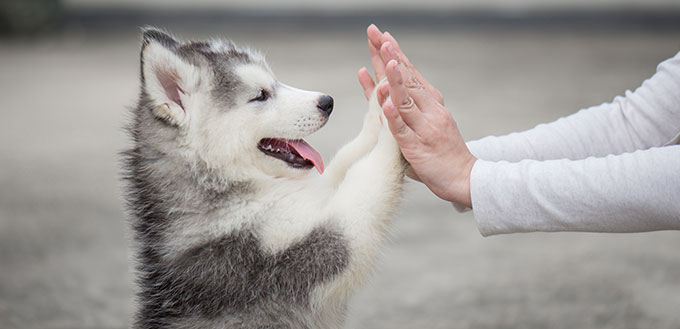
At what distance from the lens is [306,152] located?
2.62 metres

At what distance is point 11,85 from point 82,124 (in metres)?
2.78

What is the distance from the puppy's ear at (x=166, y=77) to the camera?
7.90 ft

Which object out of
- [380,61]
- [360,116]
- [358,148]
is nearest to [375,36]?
[380,61]

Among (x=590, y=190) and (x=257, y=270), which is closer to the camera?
(x=590, y=190)

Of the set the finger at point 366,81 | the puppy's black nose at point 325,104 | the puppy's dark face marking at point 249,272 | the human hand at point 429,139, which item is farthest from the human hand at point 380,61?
the puppy's dark face marking at point 249,272

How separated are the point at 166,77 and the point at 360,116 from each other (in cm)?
553

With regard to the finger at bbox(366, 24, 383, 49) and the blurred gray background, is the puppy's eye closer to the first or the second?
the finger at bbox(366, 24, 383, 49)

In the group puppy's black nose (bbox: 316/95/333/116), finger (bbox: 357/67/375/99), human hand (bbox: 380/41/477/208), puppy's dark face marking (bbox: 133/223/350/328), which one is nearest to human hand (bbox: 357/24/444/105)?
finger (bbox: 357/67/375/99)

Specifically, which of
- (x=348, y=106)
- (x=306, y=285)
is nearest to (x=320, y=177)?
(x=306, y=285)

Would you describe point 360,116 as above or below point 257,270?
below

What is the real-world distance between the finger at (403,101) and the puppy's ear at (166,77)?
84 cm

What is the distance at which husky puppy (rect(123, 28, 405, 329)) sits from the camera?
7.61 ft

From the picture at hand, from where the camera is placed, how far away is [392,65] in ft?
7.14

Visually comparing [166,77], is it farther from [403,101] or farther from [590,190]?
[590,190]
